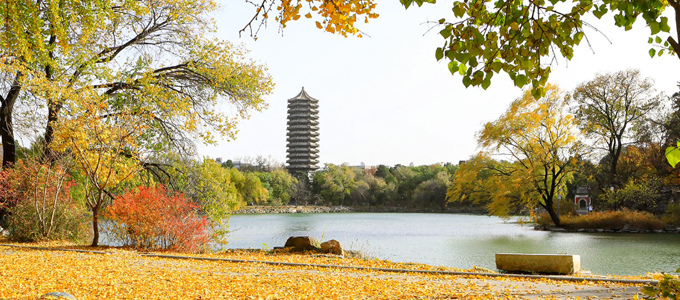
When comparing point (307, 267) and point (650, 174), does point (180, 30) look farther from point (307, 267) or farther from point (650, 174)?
point (650, 174)

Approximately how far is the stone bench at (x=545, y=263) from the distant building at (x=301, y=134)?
65086mm

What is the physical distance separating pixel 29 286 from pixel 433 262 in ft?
28.7

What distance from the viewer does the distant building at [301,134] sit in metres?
72.7

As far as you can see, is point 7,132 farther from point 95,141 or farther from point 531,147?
point 531,147

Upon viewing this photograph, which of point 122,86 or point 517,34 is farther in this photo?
point 122,86

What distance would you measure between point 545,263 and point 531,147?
1691 centimetres

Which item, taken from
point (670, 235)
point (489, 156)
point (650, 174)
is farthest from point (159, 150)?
point (650, 174)

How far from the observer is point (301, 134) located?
73188mm

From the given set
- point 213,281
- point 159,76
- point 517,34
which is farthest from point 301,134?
point 517,34

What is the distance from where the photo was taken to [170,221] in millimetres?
9375

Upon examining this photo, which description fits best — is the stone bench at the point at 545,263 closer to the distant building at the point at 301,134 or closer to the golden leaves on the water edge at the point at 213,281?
the golden leaves on the water edge at the point at 213,281

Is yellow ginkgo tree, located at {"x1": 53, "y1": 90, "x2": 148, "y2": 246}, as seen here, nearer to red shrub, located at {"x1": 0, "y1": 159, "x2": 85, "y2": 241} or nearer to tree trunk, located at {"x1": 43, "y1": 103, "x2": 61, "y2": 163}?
tree trunk, located at {"x1": 43, "y1": 103, "x2": 61, "y2": 163}

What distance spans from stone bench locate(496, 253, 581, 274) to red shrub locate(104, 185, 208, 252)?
19.1ft

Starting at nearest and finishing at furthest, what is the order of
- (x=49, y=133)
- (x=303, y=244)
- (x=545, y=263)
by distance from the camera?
(x=545, y=263) < (x=303, y=244) < (x=49, y=133)
